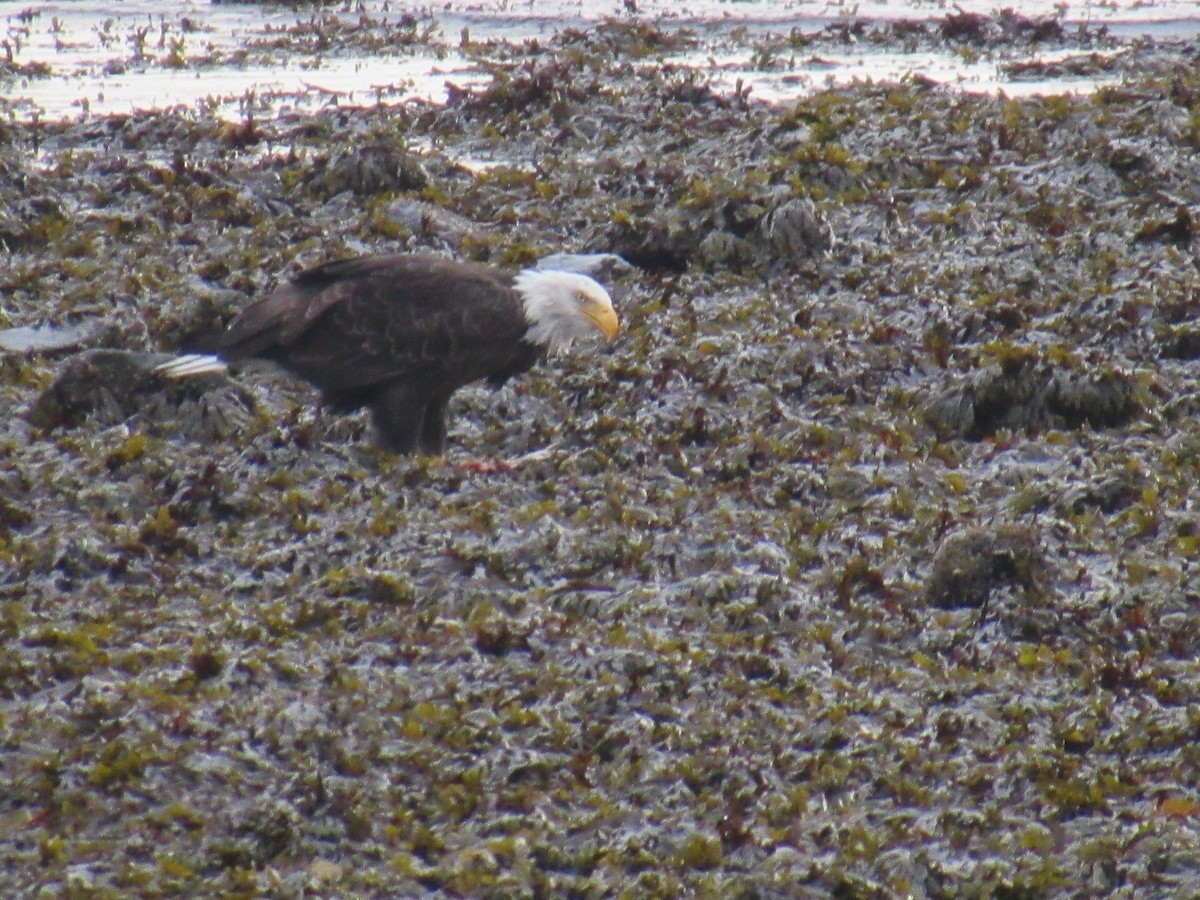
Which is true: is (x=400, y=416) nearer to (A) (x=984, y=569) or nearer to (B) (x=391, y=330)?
(B) (x=391, y=330)

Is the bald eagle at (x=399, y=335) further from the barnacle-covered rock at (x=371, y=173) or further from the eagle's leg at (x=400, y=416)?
the barnacle-covered rock at (x=371, y=173)

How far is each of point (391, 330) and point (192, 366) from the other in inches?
29.9

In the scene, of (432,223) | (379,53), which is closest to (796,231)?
(432,223)

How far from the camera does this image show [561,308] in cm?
699

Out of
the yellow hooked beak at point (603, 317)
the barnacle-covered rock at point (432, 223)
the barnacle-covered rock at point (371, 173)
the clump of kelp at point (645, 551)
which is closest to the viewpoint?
the clump of kelp at point (645, 551)

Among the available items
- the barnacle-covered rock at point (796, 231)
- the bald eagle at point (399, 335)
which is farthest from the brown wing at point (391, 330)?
the barnacle-covered rock at point (796, 231)

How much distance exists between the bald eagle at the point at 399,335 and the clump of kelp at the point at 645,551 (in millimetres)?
220

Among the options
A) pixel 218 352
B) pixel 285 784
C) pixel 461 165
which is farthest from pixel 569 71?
pixel 285 784

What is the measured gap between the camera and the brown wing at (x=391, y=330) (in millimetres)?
6789

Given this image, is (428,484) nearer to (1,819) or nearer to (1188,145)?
(1,819)

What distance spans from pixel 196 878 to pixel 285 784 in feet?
1.47

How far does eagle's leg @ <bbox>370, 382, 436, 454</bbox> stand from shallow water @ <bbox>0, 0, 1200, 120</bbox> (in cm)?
648

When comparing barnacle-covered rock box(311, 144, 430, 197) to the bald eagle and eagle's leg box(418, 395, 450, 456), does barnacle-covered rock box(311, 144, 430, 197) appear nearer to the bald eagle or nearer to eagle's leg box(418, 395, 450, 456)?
the bald eagle

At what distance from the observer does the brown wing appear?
679cm
